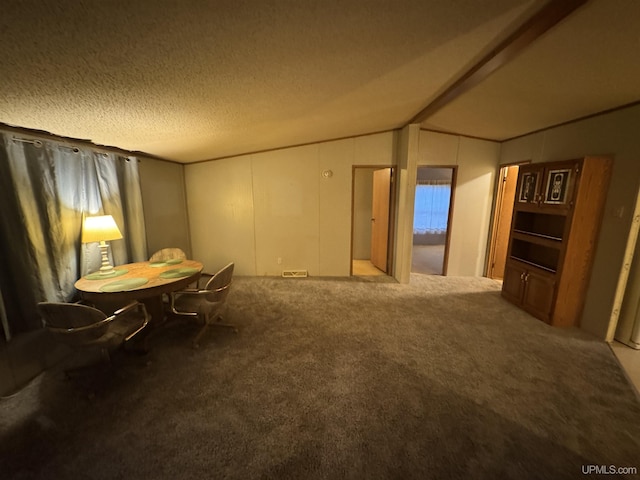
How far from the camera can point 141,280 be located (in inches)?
91.6

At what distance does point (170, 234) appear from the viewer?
13.9 feet

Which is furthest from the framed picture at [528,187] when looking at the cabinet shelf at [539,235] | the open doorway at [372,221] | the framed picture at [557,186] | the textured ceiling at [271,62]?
the open doorway at [372,221]

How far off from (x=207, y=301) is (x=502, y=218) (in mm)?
4650

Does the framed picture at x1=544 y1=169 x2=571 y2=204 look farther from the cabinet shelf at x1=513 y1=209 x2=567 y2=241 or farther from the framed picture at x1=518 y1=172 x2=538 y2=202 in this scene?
the cabinet shelf at x1=513 y1=209 x2=567 y2=241

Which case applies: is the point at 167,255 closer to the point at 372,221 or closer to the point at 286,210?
the point at 286,210

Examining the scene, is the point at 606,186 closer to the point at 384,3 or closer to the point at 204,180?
the point at 384,3

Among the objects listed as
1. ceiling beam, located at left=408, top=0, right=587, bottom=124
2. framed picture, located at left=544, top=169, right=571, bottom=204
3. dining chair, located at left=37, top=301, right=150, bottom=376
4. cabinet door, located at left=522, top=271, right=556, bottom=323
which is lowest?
cabinet door, located at left=522, top=271, right=556, bottom=323

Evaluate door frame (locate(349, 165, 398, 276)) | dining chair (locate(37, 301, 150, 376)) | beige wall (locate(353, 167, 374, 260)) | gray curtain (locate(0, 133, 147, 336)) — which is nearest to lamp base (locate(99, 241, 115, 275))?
gray curtain (locate(0, 133, 147, 336))

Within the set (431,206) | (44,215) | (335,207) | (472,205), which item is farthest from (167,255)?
(431,206)

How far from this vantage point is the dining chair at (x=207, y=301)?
240 centimetres

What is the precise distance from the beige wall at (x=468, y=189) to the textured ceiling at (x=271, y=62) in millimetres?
1369

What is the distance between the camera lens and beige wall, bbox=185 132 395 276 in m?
4.36

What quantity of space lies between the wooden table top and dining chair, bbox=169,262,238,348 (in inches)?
7.2

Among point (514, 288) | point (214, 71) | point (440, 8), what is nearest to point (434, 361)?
point (514, 288)
